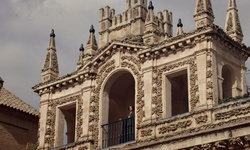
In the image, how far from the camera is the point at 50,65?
1257 inches

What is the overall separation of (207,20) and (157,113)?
474 centimetres

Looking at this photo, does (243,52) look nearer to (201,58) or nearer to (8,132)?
(201,58)

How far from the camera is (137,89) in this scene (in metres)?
27.6

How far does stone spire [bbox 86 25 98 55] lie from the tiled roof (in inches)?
308

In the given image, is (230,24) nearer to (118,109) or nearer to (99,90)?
(99,90)

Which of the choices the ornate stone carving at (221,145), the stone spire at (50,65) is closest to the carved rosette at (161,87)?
the ornate stone carving at (221,145)

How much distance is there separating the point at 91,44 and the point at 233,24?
25.1 ft

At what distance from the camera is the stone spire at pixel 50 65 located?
3181 cm

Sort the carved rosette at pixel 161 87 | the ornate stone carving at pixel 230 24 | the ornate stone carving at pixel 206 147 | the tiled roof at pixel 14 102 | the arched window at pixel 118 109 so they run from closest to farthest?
1. the ornate stone carving at pixel 206 147
2. the carved rosette at pixel 161 87
3. the ornate stone carving at pixel 230 24
4. the arched window at pixel 118 109
5. the tiled roof at pixel 14 102

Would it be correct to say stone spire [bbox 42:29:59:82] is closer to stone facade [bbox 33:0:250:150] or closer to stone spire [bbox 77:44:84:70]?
stone facade [bbox 33:0:250:150]

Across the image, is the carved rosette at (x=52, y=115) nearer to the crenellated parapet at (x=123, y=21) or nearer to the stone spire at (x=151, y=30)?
the crenellated parapet at (x=123, y=21)

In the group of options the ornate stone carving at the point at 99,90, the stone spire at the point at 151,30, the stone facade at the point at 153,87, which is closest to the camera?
the stone facade at the point at 153,87

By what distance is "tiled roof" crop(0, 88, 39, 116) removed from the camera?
36.1 m

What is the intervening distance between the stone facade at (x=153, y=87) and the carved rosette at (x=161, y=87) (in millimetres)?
46
